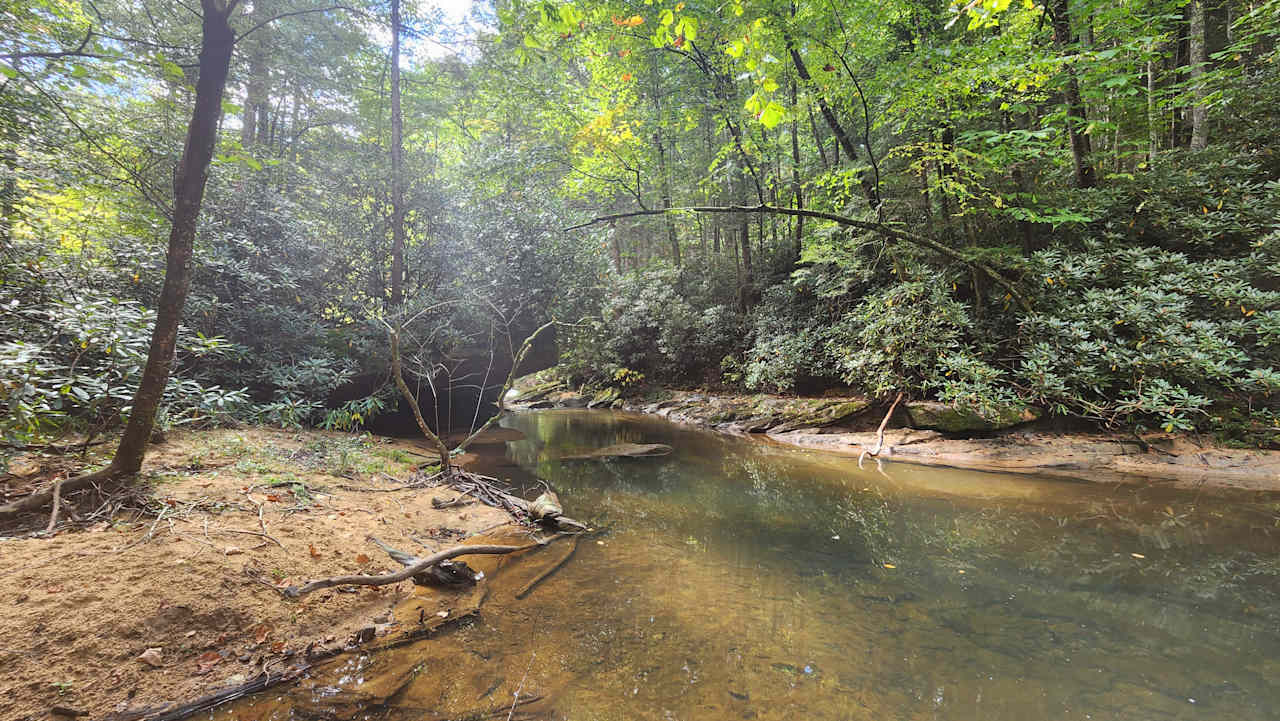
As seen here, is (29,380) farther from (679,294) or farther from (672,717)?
(679,294)

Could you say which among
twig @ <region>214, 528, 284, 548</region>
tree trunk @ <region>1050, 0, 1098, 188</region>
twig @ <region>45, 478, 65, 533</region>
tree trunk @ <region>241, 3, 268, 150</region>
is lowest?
twig @ <region>214, 528, 284, 548</region>

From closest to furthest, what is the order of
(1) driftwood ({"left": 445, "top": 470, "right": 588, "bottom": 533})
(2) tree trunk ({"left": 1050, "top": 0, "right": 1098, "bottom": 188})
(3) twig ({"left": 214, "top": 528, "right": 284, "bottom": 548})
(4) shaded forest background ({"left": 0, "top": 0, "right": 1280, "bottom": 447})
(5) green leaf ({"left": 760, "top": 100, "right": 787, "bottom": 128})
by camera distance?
1. (5) green leaf ({"left": 760, "top": 100, "right": 787, "bottom": 128})
2. (3) twig ({"left": 214, "top": 528, "right": 284, "bottom": 548})
3. (4) shaded forest background ({"left": 0, "top": 0, "right": 1280, "bottom": 447})
4. (1) driftwood ({"left": 445, "top": 470, "right": 588, "bottom": 533})
5. (2) tree trunk ({"left": 1050, "top": 0, "right": 1098, "bottom": 188})

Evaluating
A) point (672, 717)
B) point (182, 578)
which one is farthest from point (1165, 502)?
point (182, 578)

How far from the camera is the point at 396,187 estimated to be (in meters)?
10.2

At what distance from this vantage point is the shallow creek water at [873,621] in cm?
218

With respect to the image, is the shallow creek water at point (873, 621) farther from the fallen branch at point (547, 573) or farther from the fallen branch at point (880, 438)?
the fallen branch at point (880, 438)

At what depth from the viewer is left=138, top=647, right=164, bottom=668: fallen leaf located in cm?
213

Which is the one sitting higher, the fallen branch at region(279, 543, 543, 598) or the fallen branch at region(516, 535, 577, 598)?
the fallen branch at region(279, 543, 543, 598)

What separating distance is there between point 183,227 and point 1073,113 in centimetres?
1347

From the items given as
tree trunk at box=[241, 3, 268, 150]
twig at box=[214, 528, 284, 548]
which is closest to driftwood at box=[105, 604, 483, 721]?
twig at box=[214, 528, 284, 548]

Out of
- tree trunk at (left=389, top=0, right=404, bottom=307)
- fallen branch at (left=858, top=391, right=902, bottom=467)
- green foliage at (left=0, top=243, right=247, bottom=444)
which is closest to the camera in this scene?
green foliage at (left=0, top=243, right=247, bottom=444)

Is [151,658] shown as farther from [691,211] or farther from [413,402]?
[691,211]

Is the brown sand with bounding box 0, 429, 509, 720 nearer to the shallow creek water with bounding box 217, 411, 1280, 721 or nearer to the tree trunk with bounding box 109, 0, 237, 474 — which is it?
the shallow creek water with bounding box 217, 411, 1280, 721

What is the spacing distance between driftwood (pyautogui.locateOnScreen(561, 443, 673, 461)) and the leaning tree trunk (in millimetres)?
5739
